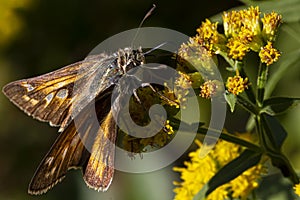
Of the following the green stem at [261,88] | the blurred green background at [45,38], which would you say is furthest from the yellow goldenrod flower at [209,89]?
the blurred green background at [45,38]

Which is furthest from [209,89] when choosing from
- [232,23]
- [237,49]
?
[232,23]

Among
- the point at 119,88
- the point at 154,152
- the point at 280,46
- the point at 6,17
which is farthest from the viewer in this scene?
the point at 6,17

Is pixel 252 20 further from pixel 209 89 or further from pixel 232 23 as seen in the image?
pixel 209 89

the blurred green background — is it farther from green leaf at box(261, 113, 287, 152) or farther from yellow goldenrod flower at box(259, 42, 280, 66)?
yellow goldenrod flower at box(259, 42, 280, 66)

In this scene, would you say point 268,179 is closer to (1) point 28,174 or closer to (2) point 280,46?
(2) point 280,46

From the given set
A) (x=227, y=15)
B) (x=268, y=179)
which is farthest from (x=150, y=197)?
(x=227, y=15)

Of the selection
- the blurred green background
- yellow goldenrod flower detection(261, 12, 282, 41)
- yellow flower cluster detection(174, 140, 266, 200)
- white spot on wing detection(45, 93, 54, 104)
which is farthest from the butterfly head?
the blurred green background

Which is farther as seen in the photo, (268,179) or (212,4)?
(212,4)
